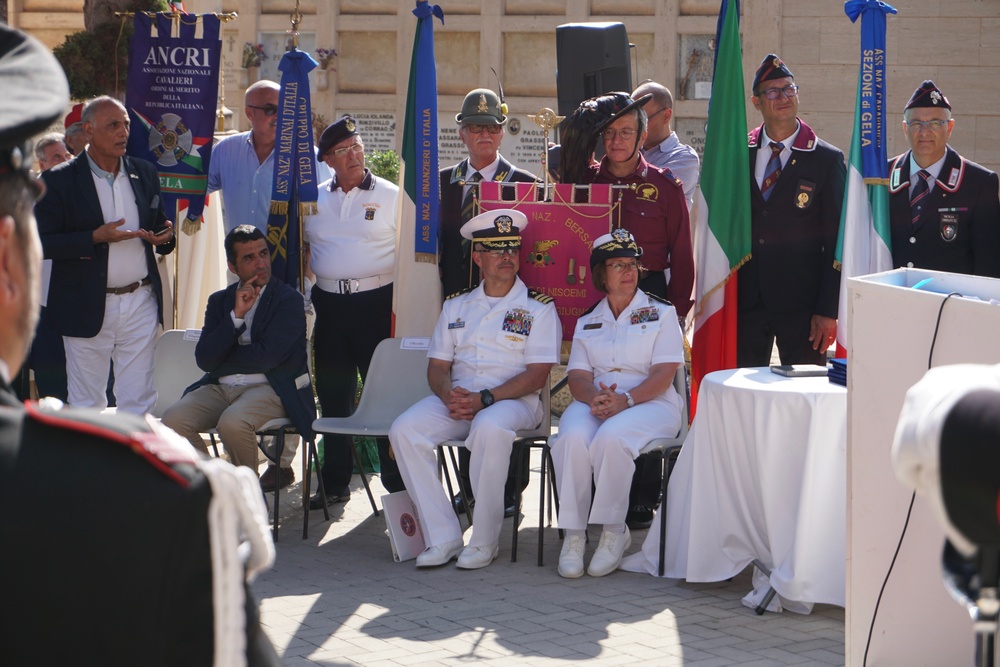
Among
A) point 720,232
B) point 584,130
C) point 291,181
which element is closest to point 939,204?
point 720,232

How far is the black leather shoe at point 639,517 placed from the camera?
5676 mm

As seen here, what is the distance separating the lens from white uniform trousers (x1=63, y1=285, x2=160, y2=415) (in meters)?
6.01

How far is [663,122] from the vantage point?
6.47 meters

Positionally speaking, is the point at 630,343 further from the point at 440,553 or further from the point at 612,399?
the point at 440,553

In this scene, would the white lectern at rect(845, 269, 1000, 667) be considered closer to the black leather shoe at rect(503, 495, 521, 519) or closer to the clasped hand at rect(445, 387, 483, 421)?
the clasped hand at rect(445, 387, 483, 421)

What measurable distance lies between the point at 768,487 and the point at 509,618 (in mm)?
1031

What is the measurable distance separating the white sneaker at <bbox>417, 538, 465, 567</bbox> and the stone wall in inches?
288

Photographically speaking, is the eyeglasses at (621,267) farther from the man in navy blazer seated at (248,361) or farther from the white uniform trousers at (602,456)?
the man in navy blazer seated at (248,361)

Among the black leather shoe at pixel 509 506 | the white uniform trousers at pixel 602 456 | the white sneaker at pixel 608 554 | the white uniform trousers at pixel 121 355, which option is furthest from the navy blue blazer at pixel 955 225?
the white uniform trousers at pixel 121 355

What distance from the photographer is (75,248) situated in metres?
5.81

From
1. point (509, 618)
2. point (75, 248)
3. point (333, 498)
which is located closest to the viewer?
point (509, 618)

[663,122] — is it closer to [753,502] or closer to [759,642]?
[753,502]

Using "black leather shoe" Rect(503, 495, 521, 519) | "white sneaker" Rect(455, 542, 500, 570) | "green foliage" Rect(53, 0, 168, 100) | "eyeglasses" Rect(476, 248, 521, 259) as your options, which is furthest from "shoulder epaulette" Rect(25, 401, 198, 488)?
"green foliage" Rect(53, 0, 168, 100)

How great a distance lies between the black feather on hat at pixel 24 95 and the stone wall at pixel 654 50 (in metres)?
10.9
